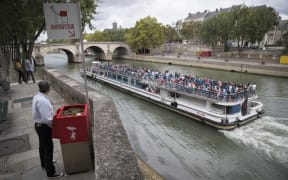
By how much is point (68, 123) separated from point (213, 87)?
1266 centimetres

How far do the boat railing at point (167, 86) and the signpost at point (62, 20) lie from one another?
11.0 meters

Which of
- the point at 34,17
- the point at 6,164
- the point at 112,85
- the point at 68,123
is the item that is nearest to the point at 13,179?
the point at 6,164

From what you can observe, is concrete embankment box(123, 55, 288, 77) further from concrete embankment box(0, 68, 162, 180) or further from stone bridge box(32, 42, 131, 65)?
concrete embankment box(0, 68, 162, 180)

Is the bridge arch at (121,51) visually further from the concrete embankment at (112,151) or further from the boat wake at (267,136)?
the concrete embankment at (112,151)

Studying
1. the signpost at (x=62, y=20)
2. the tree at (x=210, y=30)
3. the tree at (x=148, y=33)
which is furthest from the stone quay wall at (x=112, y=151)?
the tree at (x=148, y=33)

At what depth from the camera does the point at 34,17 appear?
9.75 meters

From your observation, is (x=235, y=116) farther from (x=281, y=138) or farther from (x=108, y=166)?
(x=108, y=166)

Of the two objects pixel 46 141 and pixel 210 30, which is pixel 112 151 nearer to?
pixel 46 141

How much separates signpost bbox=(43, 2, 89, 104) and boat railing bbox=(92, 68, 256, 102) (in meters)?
11.0

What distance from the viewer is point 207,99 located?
13.5m

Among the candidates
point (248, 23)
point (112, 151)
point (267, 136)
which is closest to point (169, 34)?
point (248, 23)

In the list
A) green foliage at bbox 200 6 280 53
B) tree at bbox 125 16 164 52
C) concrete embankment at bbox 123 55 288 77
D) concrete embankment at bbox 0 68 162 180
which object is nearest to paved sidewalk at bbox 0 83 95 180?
concrete embankment at bbox 0 68 162 180

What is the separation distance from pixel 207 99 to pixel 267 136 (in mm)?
3997

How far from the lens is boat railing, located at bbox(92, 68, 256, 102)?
501 inches
